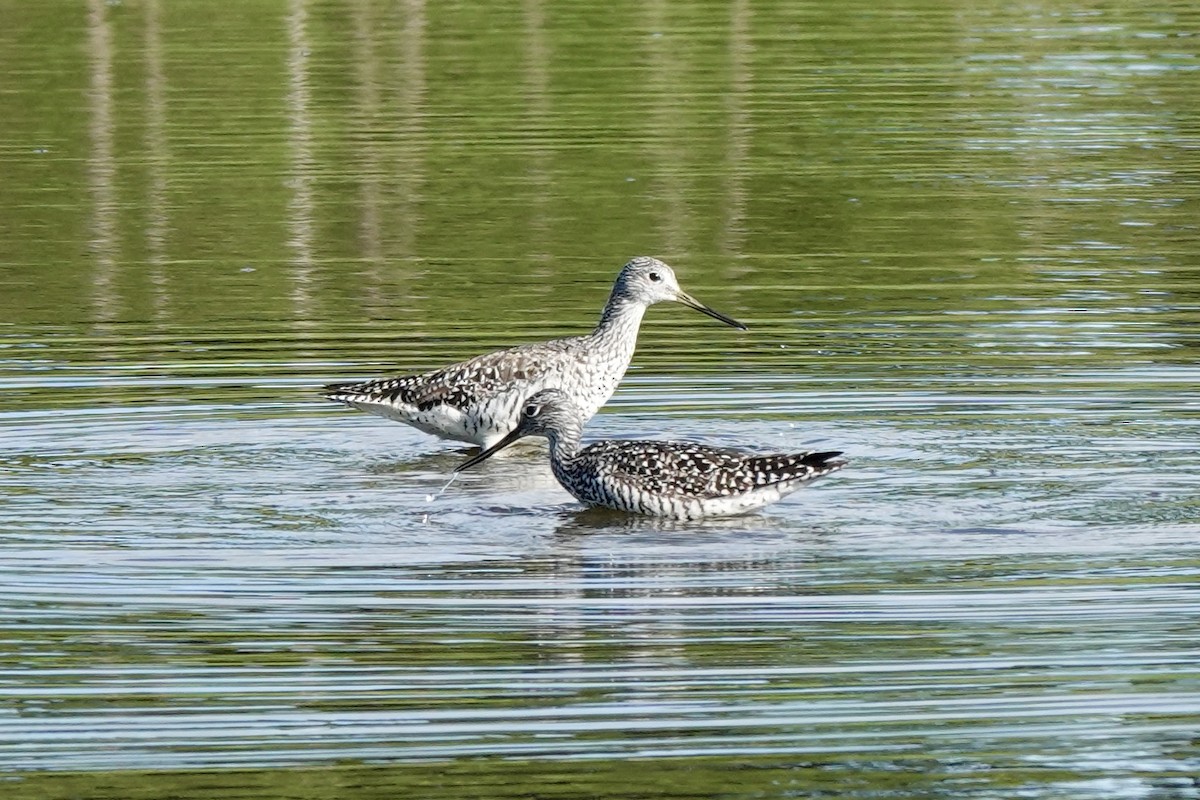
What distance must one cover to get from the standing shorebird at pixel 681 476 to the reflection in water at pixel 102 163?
658 cm

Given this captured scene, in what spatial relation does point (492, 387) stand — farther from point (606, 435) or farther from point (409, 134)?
point (409, 134)

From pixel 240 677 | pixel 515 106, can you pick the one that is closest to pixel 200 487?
pixel 240 677

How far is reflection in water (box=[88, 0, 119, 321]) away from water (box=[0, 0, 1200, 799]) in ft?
0.29

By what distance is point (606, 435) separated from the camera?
570 inches

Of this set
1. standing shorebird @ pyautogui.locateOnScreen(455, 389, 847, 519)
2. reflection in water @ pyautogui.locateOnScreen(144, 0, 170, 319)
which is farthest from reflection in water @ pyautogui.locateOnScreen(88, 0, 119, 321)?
standing shorebird @ pyautogui.locateOnScreen(455, 389, 847, 519)

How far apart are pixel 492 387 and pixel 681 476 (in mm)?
2399

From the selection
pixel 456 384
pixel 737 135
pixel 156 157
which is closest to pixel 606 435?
pixel 456 384

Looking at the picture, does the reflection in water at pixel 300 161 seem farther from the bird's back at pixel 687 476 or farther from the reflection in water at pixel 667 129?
the bird's back at pixel 687 476

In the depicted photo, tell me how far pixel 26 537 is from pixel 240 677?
105 inches

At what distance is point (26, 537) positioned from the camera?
1204cm

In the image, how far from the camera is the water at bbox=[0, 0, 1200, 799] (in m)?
8.99

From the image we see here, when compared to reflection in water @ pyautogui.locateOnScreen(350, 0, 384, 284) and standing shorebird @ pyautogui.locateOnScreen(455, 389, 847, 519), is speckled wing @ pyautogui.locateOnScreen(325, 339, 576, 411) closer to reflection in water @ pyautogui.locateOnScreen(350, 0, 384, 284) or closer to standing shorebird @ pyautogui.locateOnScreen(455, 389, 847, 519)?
standing shorebird @ pyautogui.locateOnScreen(455, 389, 847, 519)

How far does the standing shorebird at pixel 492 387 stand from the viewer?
14617 millimetres

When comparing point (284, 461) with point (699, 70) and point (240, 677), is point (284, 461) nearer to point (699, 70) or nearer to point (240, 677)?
point (240, 677)
